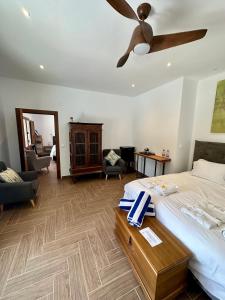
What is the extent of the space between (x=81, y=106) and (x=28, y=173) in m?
2.48

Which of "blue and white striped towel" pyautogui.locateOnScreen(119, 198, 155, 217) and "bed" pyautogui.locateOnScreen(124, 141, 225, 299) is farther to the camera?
"blue and white striped towel" pyautogui.locateOnScreen(119, 198, 155, 217)

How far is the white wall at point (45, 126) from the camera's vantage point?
24.7 feet

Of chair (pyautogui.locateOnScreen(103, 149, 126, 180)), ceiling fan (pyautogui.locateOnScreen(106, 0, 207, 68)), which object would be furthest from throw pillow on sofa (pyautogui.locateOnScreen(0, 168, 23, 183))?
ceiling fan (pyautogui.locateOnScreen(106, 0, 207, 68))

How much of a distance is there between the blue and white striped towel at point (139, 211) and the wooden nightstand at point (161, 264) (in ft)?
0.30

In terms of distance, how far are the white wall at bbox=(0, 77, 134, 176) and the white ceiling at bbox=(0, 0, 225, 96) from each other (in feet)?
1.49

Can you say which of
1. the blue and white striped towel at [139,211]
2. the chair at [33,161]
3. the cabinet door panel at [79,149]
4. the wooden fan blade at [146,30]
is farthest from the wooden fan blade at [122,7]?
the chair at [33,161]

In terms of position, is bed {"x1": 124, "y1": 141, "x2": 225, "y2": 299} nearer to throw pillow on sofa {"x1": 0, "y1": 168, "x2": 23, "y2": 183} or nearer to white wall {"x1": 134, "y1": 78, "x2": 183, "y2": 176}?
white wall {"x1": 134, "y1": 78, "x2": 183, "y2": 176}

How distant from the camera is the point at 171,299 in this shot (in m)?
1.22

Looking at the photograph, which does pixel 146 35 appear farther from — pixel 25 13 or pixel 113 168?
pixel 113 168

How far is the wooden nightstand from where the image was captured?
3.69 ft

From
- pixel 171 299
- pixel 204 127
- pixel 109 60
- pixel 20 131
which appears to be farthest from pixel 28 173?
pixel 204 127

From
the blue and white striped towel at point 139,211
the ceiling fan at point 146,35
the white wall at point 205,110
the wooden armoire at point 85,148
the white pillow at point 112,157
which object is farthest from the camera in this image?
the white pillow at point 112,157

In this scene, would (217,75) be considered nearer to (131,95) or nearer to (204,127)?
(204,127)

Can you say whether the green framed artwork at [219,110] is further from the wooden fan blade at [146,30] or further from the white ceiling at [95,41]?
the wooden fan blade at [146,30]
